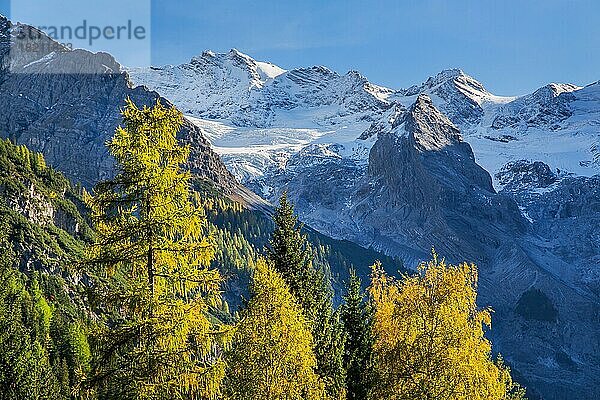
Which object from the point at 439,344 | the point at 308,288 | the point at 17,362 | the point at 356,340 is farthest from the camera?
the point at 17,362

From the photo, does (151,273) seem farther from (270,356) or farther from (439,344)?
(439,344)

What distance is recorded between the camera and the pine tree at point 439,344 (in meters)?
19.7

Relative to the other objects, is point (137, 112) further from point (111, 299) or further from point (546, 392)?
point (546, 392)

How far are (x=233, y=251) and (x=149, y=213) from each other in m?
178

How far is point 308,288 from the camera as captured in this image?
3078cm

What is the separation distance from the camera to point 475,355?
20094mm

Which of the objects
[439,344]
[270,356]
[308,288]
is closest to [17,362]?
[308,288]

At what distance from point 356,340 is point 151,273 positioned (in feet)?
65.2

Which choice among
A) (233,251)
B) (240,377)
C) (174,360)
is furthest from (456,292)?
(233,251)

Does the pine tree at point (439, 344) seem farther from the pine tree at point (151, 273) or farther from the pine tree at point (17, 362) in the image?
the pine tree at point (17, 362)

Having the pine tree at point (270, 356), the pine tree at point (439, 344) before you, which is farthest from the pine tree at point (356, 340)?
the pine tree at point (270, 356)

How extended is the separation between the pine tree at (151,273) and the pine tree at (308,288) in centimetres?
1354

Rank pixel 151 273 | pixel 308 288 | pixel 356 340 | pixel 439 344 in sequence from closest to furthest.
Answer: pixel 151 273 → pixel 439 344 → pixel 308 288 → pixel 356 340

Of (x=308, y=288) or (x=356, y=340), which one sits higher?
(x=308, y=288)
